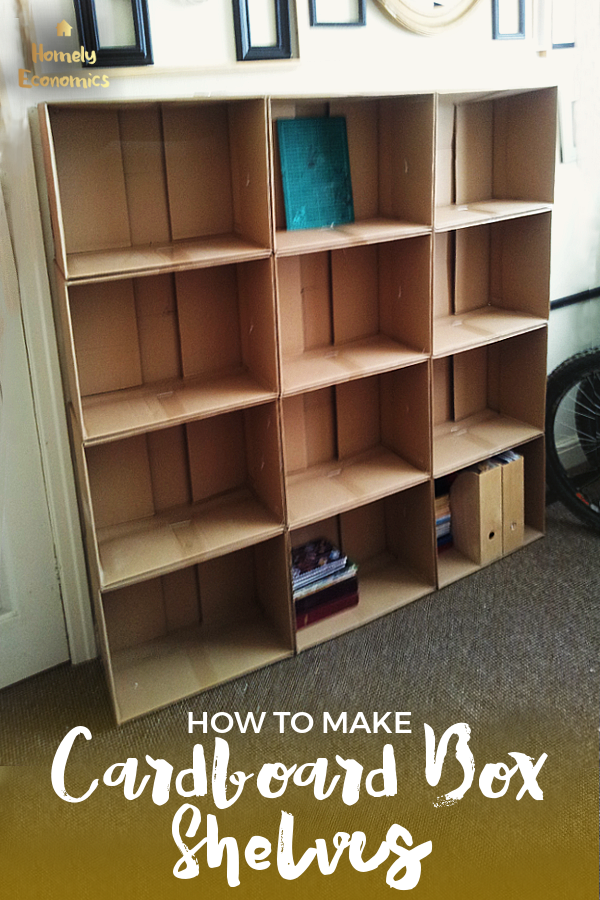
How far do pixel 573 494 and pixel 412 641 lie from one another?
37.1 inches

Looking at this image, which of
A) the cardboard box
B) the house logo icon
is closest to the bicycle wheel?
the cardboard box

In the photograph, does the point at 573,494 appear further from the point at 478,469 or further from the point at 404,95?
the point at 404,95

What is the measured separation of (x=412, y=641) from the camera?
230 centimetres

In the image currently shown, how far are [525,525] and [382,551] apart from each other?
555mm

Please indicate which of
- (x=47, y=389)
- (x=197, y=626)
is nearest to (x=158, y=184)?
(x=47, y=389)

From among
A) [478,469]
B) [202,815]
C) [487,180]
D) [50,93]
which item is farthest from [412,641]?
[50,93]

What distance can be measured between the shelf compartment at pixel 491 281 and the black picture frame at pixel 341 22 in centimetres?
65

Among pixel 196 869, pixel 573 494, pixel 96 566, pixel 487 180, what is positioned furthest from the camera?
pixel 573 494

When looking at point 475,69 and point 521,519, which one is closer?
point 475,69

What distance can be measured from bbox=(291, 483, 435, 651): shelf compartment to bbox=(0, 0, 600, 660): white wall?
859 mm

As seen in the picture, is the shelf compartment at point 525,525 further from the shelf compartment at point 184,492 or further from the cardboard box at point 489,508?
the shelf compartment at point 184,492

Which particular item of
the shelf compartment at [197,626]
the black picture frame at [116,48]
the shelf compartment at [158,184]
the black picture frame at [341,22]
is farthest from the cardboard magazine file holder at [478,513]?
the black picture frame at [116,48]

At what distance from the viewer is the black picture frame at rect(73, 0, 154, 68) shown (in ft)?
5.70

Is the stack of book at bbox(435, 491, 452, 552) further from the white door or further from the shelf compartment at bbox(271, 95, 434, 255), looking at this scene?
the white door
